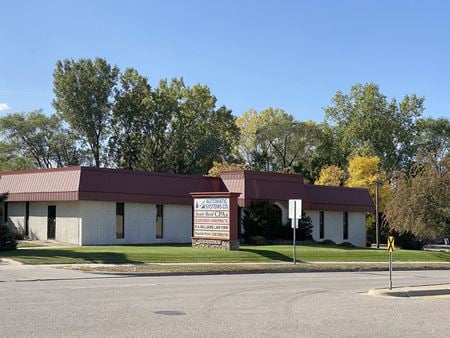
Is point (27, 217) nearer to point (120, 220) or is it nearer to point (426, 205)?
point (120, 220)

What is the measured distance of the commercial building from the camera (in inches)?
1435

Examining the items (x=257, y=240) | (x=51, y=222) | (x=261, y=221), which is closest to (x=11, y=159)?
(x=51, y=222)

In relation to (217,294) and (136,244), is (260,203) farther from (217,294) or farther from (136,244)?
(217,294)

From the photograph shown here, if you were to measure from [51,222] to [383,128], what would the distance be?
187 ft

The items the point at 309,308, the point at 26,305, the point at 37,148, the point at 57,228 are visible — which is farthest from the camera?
the point at 37,148

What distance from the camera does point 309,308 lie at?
13781mm

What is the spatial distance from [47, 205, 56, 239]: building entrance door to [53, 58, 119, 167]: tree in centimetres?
3438

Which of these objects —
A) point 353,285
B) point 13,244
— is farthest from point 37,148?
point 353,285

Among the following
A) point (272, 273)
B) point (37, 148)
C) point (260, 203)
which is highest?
point (37, 148)

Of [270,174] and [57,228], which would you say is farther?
[270,174]

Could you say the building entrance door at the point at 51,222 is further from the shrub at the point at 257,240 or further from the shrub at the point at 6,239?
Answer: the shrub at the point at 257,240

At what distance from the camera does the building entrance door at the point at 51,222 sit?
1503 inches

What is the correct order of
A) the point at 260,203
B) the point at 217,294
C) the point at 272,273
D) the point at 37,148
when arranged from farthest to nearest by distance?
the point at 37,148
the point at 260,203
the point at 272,273
the point at 217,294

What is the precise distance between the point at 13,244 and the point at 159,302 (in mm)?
18138
